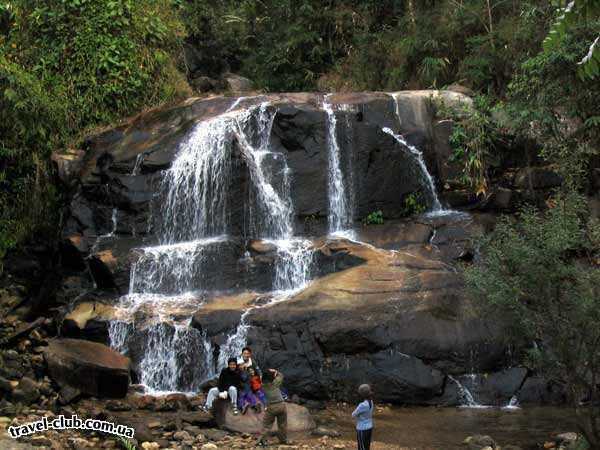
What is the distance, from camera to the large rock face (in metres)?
12.8

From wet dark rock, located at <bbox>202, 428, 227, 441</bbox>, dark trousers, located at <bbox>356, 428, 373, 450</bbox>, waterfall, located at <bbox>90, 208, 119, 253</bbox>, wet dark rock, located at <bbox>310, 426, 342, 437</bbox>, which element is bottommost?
wet dark rock, located at <bbox>310, 426, 342, 437</bbox>

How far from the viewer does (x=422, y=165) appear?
57.4 feet

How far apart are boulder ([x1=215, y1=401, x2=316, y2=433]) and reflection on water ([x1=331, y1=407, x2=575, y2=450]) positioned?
2.11 ft

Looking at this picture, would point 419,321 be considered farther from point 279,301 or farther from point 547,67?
point 547,67

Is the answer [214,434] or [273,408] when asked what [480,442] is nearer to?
[273,408]

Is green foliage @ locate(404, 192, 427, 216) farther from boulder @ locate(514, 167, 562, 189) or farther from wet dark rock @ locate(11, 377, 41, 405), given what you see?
wet dark rock @ locate(11, 377, 41, 405)

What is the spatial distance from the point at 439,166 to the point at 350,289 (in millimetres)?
5457

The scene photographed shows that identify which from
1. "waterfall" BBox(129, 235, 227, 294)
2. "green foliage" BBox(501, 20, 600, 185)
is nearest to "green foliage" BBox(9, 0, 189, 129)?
"waterfall" BBox(129, 235, 227, 294)

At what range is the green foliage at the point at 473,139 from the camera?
56.4ft

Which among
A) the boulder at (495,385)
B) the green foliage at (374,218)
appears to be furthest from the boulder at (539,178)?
the boulder at (495,385)

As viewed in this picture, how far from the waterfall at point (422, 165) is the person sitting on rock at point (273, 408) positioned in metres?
8.53

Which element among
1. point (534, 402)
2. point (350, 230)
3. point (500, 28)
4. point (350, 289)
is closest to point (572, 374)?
point (534, 402)

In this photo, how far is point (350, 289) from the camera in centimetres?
1376

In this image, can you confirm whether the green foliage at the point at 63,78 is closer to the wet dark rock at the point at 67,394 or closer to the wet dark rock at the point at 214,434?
the wet dark rock at the point at 67,394
